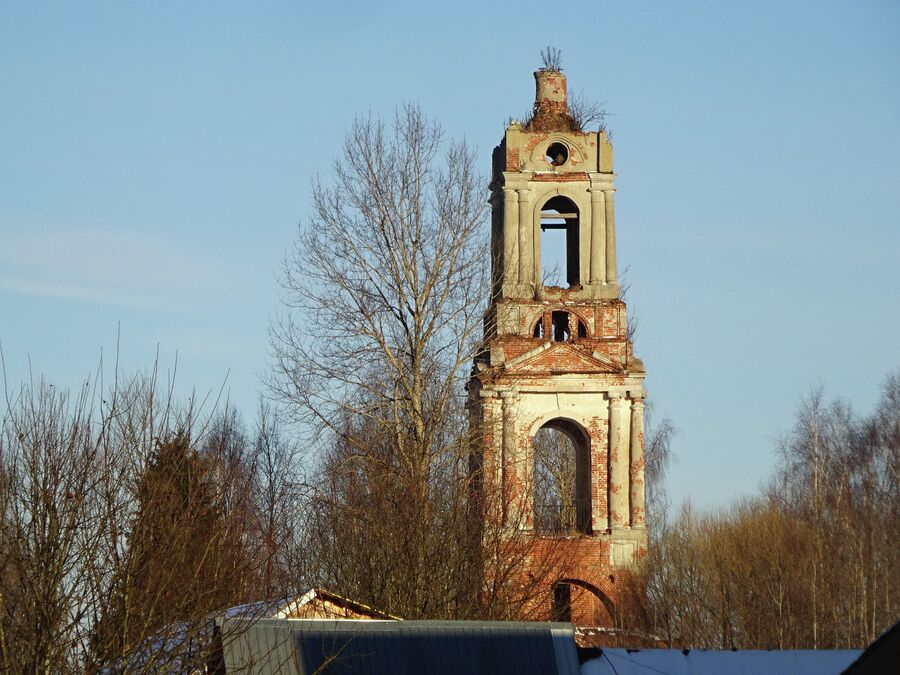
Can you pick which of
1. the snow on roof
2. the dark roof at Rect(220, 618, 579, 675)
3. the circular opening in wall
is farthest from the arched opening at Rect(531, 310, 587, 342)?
the dark roof at Rect(220, 618, 579, 675)

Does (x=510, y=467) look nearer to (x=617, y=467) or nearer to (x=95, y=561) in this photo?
(x=617, y=467)

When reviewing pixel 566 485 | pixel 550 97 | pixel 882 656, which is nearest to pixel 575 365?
pixel 550 97

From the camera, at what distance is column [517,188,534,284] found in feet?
103

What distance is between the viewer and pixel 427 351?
2888cm

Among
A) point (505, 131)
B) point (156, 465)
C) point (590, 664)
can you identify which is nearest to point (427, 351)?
point (505, 131)

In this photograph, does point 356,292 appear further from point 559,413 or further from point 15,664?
point 15,664

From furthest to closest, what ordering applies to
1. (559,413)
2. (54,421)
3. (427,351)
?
(559,413), (427,351), (54,421)

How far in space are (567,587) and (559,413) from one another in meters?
3.32

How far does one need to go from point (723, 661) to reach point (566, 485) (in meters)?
21.4

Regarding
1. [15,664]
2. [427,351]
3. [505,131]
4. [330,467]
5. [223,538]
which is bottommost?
[15,664]

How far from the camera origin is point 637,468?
103ft

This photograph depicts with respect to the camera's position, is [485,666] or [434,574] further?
[434,574]

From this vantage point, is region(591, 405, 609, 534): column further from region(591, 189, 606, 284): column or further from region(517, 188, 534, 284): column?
region(517, 188, 534, 284): column

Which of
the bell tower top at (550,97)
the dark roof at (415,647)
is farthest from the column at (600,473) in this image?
the dark roof at (415,647)
